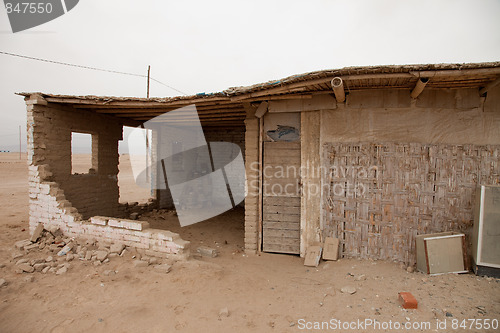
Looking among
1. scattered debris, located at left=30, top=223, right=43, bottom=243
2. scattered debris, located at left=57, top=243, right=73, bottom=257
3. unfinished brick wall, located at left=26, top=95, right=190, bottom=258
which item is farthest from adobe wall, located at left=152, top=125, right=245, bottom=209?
scattered debris, located at left=57, top=243, right=73, bottom=257

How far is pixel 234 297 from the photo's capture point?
4.25 m

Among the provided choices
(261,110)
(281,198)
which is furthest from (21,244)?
(261,110)

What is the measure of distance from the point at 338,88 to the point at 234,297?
3847mm

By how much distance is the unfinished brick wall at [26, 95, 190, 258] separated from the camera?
5723mm

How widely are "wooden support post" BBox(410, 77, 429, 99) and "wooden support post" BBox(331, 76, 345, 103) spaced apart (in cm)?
119

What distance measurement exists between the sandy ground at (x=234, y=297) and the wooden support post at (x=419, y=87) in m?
3.10

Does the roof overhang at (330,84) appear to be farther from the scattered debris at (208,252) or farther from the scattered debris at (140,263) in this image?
the scattered debris at (140,263)

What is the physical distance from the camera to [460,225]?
495 centimetres

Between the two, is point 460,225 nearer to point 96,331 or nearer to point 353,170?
point 353,170

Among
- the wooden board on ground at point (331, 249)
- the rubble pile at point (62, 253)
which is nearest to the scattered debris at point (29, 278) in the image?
the rubble pile at point (62, 253)

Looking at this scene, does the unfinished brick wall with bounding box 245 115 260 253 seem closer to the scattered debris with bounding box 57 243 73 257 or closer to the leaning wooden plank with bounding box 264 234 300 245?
the leaning wooden plank with bounding box 264 234 300 245

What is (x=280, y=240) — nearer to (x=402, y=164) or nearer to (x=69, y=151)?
(x=402, y=164)

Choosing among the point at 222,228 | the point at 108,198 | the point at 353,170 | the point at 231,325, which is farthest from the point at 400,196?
the point at 108,198

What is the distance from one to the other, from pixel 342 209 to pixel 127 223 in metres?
4.50
